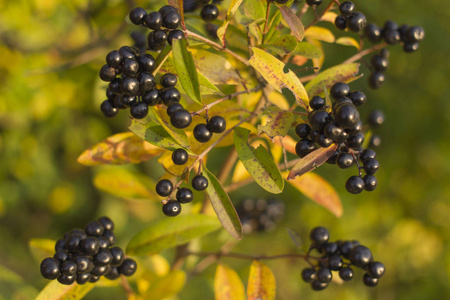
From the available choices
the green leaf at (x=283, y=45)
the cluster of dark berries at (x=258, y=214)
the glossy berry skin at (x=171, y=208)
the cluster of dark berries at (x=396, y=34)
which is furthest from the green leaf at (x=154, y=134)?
the cluster of dark berries at (x=258, y=214)

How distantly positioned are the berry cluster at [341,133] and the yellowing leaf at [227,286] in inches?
27.3

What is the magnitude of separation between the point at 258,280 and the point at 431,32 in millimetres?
2457

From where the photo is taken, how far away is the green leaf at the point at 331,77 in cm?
127

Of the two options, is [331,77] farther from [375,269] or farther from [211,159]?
[211,159]

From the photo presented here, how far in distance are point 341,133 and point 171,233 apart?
0.77 meters

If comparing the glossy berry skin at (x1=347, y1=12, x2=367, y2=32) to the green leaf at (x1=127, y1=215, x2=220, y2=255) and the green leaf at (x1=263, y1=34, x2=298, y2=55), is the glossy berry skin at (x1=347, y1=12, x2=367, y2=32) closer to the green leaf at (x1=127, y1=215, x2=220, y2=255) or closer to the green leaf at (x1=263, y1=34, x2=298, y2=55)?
the green leaf at (x1=263, y1=34, x2=298, y2=55)

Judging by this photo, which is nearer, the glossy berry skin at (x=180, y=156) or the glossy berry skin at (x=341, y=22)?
the glossy berry skin at (x=180, y=156)

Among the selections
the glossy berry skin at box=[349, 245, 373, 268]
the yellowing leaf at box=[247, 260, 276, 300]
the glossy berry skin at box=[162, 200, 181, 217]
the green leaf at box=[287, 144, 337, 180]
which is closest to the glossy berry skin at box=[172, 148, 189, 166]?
the glossy berry skin at box=[162, 200, 181, 217]

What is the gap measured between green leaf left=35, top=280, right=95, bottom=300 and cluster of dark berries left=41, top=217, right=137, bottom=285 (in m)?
0.05

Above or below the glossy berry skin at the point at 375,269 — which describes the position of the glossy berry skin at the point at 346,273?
below

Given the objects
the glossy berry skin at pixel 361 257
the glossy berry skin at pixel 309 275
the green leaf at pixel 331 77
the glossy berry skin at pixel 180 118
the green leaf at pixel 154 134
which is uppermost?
the green leaf at pixel 331 77

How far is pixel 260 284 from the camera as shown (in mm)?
1380

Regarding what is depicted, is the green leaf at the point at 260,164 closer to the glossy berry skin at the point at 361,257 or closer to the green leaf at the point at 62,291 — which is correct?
the glossy berry skin at the point at 361,257

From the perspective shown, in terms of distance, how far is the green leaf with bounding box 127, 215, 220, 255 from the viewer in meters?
1.47
